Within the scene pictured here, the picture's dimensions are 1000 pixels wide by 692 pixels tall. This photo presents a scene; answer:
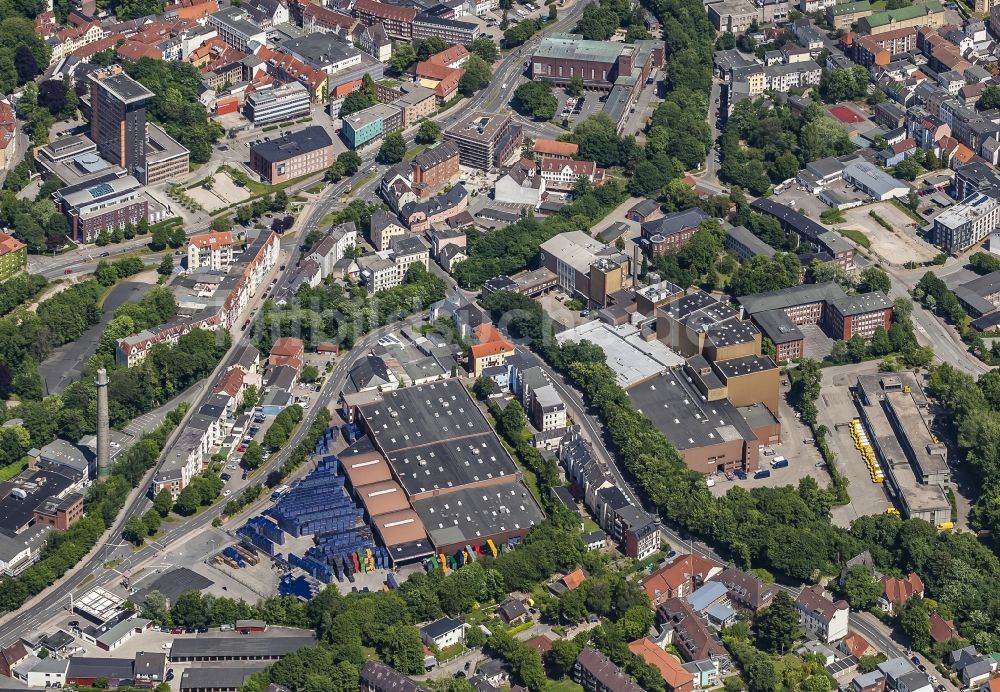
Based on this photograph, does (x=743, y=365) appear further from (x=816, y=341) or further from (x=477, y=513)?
(x=477, y=513)

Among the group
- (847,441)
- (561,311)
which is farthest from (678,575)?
(561,311)

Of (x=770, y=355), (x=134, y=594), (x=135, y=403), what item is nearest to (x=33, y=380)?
(x=135, y=403)

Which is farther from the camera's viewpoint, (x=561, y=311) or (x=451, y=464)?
(x=561, y=311)

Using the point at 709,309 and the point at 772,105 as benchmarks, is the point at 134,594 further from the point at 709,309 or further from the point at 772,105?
the point at 772,105

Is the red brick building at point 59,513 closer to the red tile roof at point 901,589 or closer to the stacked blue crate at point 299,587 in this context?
the stacked blue crate at point 299,587

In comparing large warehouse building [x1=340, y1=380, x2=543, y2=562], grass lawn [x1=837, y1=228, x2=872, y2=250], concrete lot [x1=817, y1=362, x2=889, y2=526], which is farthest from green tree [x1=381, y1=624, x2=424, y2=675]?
grass lawn [x1=837, y1=228, x2=872, y2=250]

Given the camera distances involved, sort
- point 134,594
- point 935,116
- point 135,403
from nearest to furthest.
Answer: point 134,594 → point 135,403 → point 935,116

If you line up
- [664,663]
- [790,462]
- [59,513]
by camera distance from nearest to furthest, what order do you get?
[664,663] → [59,513] → [790,462]
